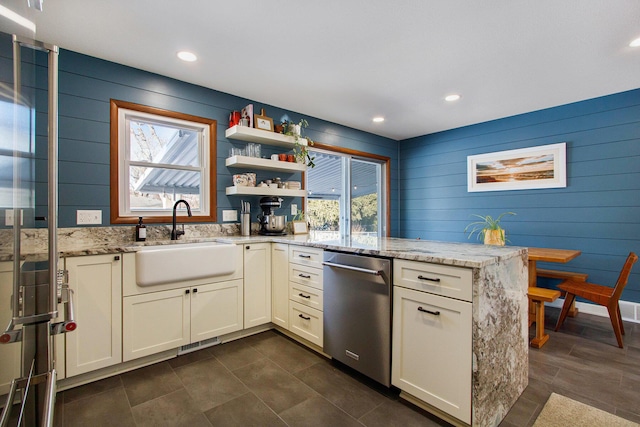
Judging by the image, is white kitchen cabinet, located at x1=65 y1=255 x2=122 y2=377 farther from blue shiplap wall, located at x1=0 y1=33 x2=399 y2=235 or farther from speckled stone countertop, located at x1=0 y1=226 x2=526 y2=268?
blue shiplap wall, located at x1=0 y1=33 x2=399 y2=235

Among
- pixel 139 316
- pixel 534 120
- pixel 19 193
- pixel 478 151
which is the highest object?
pixel 534 120

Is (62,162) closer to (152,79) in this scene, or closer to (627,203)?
(152,79)

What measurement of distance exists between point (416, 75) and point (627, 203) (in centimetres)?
272

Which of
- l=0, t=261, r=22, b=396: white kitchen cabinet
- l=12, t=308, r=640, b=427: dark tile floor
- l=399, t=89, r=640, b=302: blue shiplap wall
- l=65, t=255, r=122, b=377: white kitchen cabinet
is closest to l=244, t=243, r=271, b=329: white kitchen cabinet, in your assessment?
l=12, t=308, r=640, b=427: dark tile floor

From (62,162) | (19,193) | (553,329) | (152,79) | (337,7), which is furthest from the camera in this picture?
(553,329)

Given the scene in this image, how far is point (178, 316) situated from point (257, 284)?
719 mm

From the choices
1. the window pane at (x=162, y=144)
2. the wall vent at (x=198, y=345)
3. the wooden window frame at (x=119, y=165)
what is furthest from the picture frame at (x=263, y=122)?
the wall vent at (x=198, y=345)

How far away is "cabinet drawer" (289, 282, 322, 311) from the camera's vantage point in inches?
95.7

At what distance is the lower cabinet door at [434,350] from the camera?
4.97 feet

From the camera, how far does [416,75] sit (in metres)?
2.87

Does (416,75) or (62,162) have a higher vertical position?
(416,75)

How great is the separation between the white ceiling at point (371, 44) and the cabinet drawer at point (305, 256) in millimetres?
1624

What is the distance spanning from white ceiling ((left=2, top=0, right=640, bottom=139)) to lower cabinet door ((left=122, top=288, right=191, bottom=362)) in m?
1.95

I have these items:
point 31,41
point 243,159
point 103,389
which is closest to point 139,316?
point 103,389
